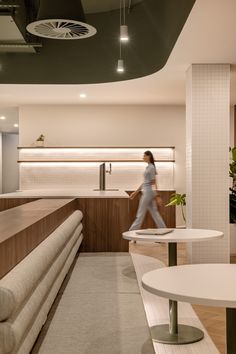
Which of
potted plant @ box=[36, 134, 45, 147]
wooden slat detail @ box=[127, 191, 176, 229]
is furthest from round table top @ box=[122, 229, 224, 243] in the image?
potted plant @ box=[36, 134, 45, 147]

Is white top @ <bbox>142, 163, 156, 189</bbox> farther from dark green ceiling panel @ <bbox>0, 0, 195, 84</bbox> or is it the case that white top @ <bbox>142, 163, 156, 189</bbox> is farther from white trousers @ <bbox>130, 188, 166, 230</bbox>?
dark green ceiling panel @ <bbox>0, 0, 195, 84</bbox>

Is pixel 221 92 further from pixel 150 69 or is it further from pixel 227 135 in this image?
pixel 150 69

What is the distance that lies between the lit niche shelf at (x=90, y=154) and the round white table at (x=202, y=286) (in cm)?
697

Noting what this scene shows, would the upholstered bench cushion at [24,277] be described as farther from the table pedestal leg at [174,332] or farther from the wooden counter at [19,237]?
the table pedestal leg at [174,332]

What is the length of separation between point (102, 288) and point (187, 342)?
67 centimetres

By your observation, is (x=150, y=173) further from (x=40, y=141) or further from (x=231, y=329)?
(x=231, y=329)

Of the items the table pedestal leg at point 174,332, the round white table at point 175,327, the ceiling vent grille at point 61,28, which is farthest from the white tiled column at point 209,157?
the table pedestal leg at point 174,332

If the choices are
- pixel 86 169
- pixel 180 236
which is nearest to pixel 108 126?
pixel 86 169

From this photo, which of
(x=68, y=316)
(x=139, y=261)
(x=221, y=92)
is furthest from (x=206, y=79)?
(x=68, y=316)

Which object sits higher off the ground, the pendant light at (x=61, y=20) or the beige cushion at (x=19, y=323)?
the pendant light at (x=61, y=20)

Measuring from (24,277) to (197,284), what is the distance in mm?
729

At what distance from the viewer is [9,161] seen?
17125 millimetres

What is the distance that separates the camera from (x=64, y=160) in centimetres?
920

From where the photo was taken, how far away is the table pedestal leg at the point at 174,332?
123 inches
